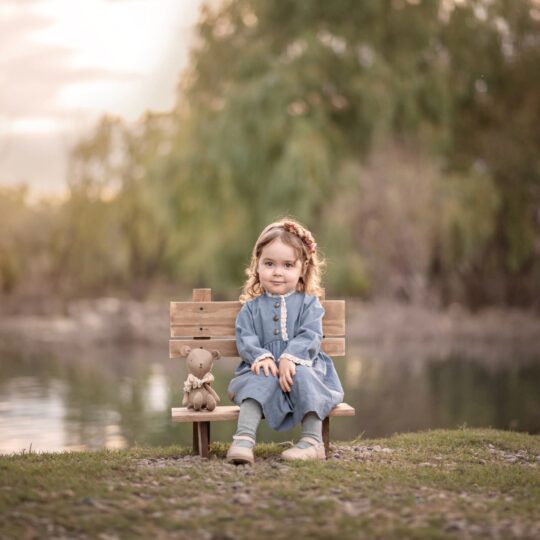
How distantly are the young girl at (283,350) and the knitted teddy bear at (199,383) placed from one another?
0.47 ft

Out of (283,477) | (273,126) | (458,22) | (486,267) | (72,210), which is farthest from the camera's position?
(72,210)

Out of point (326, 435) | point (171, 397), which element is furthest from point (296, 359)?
point (171, 397)

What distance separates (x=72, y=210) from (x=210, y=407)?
22.4m

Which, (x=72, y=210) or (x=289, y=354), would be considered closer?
(x=289, y=354)

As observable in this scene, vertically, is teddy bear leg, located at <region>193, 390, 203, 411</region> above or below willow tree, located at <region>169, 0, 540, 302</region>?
below

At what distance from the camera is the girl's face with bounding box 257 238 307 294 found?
5.57 meters

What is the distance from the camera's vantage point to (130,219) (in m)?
27.0

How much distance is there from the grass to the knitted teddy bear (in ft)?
1.14

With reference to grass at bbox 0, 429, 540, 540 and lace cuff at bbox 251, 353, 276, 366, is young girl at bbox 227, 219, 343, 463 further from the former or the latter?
grass at bbox 0, 429, 540, 540

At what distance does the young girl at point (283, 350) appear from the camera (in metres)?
5.32

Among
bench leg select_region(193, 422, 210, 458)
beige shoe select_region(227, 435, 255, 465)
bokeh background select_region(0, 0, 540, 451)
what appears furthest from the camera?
bokeh background select_region(0, 0, 540, 451)

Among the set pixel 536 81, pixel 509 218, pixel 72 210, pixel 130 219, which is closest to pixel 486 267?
pixel 509 218

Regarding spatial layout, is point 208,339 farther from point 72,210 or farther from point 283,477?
point 72,210

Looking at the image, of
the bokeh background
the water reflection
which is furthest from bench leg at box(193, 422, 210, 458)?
the bokeh background
